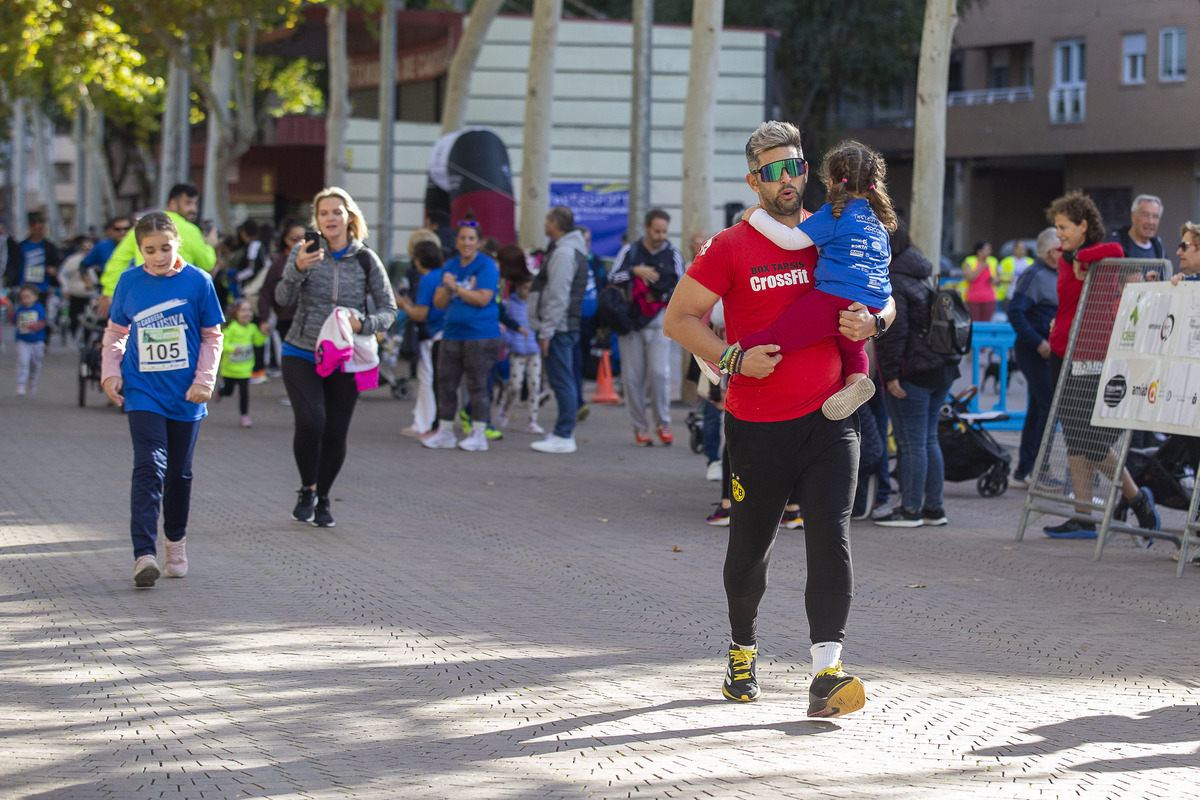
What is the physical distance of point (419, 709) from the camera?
16.2 ft

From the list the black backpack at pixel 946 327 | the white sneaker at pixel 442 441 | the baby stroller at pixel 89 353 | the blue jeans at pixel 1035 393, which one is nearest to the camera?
the black backpack at pixel 946 327

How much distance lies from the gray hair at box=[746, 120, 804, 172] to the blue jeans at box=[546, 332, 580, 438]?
8.11 metres

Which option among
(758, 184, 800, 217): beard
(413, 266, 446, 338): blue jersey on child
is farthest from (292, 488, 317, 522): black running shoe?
(758, 184, 800, 217): beard

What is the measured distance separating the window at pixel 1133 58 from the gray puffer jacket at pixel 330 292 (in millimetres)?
35091

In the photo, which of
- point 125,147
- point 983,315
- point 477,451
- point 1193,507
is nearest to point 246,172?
point 125,147

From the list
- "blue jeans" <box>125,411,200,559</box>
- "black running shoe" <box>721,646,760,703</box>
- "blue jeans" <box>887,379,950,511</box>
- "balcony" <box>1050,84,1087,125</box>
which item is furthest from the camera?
"balcony" <box>1050,84,1087,125</box>

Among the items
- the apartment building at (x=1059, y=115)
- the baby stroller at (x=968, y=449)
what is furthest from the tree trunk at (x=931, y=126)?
the apartment building at (x=1059, y=115)

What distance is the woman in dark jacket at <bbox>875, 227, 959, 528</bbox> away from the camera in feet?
29.2

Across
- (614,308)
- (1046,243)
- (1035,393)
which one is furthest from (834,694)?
(614,308)

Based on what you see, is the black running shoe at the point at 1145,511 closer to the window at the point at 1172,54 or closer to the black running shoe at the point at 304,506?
the black running shoe at the point at 304,506

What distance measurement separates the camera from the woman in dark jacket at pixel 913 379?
8902 millimetres

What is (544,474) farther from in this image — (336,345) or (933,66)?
(933,66)

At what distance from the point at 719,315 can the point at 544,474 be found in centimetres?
274

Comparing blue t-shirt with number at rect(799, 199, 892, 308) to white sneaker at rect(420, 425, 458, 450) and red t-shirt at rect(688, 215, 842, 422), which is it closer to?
red t-shirt at rect(688, 215, 842, 422)
